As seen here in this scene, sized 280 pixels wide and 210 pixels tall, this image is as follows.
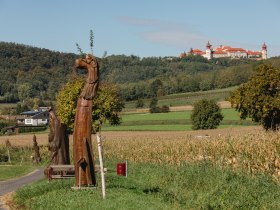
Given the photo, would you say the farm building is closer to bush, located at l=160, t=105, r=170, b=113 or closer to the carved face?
bush, located at l=160, t=105, r=170, b=113

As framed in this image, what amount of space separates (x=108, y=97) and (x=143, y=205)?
3606 cm

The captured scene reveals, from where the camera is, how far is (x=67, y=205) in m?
15.8

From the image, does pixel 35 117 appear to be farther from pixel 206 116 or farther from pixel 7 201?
pixel 7 201

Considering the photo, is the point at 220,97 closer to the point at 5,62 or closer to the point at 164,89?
the point at 164,89

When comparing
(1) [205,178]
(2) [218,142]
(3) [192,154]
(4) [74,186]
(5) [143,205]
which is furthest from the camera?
(3) [192,154]

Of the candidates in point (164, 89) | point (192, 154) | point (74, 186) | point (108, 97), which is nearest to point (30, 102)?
point (164, 89)

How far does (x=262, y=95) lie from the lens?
160 ft

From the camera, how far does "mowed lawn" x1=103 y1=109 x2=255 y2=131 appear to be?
75625 millimetres

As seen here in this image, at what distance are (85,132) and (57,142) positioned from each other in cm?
587

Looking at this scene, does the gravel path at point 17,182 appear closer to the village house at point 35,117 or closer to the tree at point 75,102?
the tree at point 75,102

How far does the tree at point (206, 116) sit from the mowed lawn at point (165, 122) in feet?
5.16

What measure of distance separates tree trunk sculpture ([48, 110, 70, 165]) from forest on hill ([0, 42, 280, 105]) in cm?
8466

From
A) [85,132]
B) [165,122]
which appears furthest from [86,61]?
[165,122]

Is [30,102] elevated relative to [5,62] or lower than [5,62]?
lower
